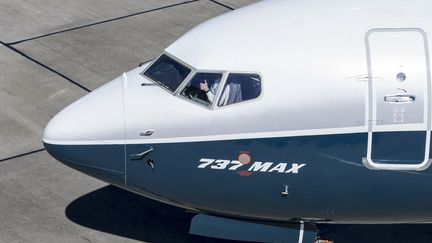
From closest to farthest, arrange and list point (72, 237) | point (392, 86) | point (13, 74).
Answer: point (392, 86), point (72, 237), point (13, 74)

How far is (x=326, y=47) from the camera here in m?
13.6

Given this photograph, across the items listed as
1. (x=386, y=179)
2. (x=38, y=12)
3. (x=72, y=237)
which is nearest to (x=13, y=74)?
(x=38, y=12)

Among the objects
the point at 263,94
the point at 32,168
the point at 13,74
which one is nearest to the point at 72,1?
the point at 13,74

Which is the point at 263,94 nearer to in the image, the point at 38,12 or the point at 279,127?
the point at 279,127

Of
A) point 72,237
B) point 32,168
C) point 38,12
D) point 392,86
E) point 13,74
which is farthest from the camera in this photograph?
point 38,12

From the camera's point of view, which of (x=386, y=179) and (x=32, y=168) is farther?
(x=32, y=168)

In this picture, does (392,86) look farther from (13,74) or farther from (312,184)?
(13,74)

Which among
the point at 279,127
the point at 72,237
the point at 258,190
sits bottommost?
the point at 72,237

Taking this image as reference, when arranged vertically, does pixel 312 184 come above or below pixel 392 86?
below

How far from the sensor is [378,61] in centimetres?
1330

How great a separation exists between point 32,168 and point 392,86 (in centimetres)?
777

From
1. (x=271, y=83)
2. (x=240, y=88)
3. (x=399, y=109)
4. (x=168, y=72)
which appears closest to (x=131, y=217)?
(x=168, y=72)

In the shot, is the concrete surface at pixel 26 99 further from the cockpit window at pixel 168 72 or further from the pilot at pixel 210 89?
the pilot at pixel 210 89

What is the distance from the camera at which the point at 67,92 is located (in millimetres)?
20844
